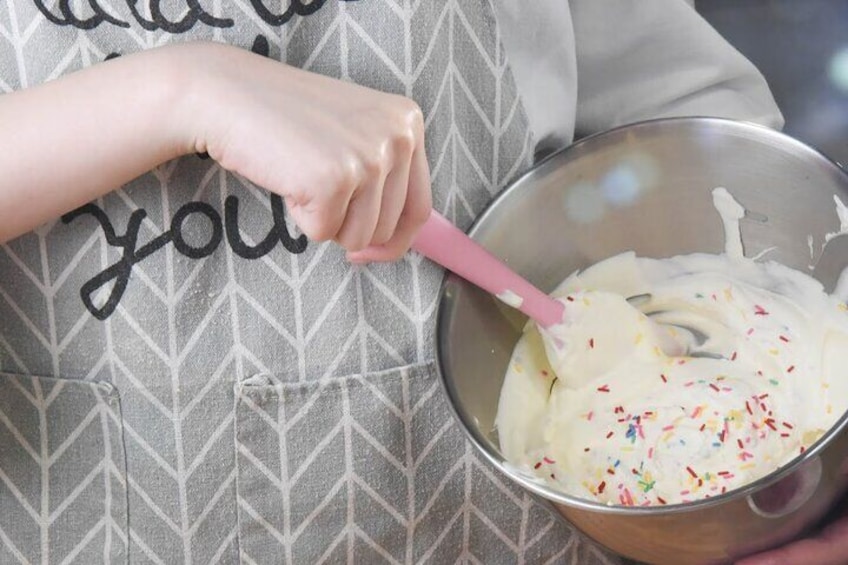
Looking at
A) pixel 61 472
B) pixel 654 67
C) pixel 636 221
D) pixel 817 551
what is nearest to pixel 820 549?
pixel 817 551

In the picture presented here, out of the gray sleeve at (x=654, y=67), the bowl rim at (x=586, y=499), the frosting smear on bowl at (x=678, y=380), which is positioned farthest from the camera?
the gray sleeve at (x=654, y=67)

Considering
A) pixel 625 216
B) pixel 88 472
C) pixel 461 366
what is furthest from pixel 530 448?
pixel 88 472

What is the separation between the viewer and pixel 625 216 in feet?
2.58

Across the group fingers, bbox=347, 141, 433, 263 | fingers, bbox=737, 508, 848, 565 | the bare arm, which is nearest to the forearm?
the bare arm

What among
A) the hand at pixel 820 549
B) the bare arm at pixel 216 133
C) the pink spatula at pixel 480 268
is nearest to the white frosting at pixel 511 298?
the pink spatula at pixel 480 268

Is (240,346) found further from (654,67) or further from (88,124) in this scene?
(654,67)

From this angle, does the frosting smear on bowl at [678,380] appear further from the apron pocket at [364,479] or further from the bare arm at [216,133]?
the bare arm at [216,133]

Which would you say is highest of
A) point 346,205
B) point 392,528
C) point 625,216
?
point 346,205

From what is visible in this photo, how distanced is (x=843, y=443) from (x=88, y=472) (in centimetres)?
47

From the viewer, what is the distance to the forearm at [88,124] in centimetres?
63

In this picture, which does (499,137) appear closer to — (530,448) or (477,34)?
(477,34)

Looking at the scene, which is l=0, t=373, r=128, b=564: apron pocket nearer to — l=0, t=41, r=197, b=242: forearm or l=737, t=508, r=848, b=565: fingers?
l=0, t=41, r=197, b=242: forearm

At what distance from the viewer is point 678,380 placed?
2.45ft

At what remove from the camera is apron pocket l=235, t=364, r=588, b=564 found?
28.4 inches
